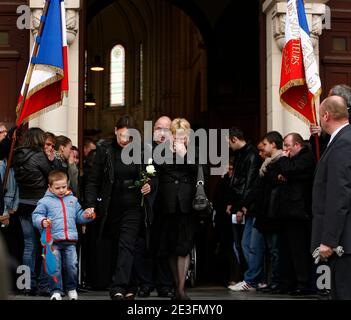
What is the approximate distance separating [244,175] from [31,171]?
2.85 meters

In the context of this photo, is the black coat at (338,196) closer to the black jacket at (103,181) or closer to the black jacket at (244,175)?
the black jacket at (103,181)

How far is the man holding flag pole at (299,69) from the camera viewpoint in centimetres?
1012

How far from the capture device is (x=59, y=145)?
34.7 feet

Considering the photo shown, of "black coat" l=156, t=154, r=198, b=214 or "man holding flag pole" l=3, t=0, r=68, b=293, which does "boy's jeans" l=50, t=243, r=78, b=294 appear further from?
"man holding flag pole" l=3, t=0, r=68, b=293

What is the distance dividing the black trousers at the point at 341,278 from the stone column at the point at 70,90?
6.35 m

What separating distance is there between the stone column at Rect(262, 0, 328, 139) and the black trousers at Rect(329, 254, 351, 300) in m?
6.12

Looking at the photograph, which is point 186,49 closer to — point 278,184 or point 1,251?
point 278,184

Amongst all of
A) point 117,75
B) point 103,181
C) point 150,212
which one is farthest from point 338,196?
point 117,75

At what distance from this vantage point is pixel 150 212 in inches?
343

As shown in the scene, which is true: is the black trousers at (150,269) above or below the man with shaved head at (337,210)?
below

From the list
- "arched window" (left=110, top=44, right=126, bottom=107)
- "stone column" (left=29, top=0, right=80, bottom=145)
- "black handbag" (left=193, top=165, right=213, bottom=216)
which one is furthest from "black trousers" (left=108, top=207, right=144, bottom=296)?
"arched window" (left=110, top=44, right=126, bottom=107)

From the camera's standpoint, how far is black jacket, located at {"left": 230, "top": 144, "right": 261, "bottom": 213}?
11.0 metres

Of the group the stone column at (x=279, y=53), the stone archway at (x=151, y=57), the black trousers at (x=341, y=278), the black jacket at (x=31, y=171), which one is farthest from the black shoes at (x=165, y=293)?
the stone archway at (x=151, y=57)
